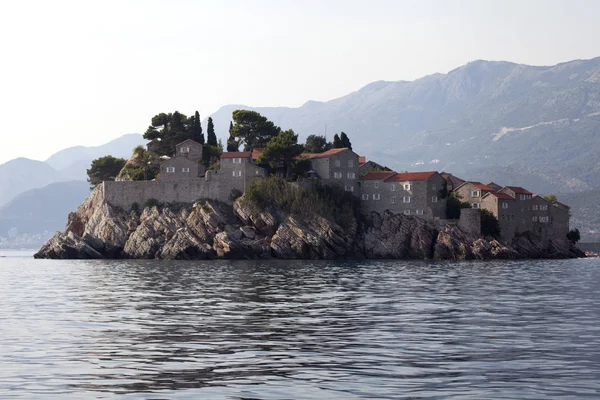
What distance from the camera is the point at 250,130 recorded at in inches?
5866

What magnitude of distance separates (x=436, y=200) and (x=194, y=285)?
225 ft

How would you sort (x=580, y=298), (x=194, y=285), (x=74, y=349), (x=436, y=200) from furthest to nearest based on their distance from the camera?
1. (x=436, y=200)
2. (x=194, y=285)
3. (x=580, y=298)
4. (x=74, y=349)

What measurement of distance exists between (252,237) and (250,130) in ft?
106

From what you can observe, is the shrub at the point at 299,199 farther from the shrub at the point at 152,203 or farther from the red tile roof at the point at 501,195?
the red tile roof at the point at 501,195

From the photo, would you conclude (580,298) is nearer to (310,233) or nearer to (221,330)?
(221,330)

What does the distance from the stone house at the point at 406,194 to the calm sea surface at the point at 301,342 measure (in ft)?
207

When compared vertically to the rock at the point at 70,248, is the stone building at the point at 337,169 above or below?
above

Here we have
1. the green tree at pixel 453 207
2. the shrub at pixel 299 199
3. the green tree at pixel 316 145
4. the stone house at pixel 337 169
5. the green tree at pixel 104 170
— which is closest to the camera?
the shrub at pixel 299 199

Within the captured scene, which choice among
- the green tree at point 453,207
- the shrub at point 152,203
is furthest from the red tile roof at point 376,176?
the shrub at point 152,203

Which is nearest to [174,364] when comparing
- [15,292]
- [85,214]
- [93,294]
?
[93,294]

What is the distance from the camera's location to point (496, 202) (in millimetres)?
130500

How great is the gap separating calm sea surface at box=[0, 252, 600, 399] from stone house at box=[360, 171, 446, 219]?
6310 cm

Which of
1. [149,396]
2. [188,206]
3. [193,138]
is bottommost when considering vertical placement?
[149,396]

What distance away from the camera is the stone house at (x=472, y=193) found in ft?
438
